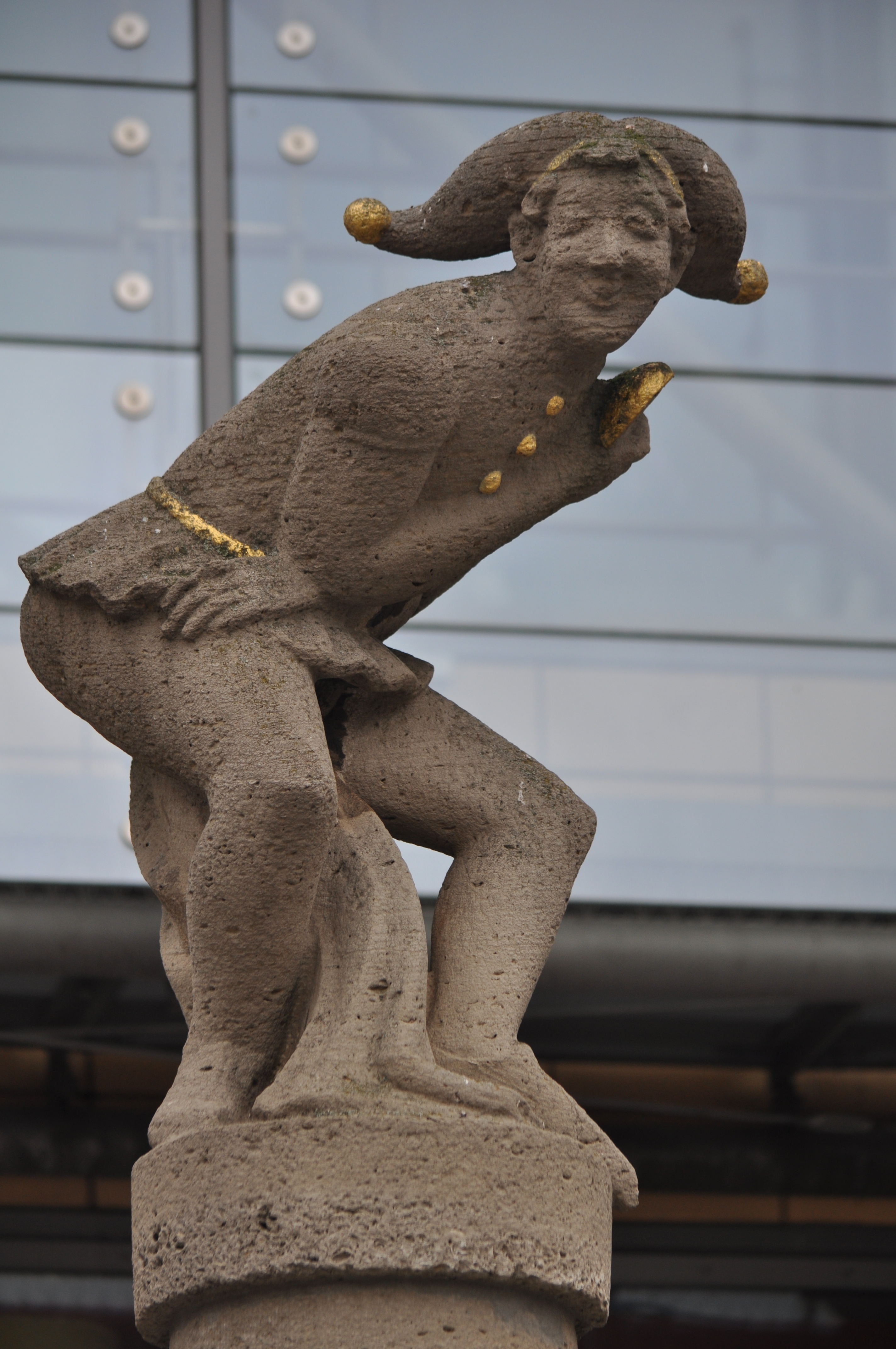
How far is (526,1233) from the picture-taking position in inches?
110

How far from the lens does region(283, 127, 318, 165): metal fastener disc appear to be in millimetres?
7785

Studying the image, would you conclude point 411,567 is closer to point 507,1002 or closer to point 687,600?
point 507,1002

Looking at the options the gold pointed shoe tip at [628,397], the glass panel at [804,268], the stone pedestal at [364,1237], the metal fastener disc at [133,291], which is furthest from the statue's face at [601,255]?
the metal fastener disc at [133,291]

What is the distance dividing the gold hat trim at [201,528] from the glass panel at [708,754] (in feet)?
12.8

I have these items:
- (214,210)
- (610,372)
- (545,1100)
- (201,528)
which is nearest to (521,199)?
(201,528)

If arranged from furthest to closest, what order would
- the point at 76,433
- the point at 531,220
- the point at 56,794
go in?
the point at 76,433 → the point at 56,794 → the point at 531,220

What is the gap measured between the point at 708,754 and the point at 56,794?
2.49 metres

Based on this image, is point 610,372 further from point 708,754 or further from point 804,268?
point 708,754

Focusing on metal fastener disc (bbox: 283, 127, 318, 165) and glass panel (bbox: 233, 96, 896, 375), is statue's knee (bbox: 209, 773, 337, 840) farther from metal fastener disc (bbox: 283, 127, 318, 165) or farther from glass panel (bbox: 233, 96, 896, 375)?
metal fastener disc (bbox: 283, 127, 318, 165)

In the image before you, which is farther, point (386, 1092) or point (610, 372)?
point (610, 372)

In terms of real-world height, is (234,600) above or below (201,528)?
below

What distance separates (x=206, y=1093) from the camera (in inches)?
117

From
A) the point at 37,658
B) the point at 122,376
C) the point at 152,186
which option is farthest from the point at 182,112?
the point at 37,658

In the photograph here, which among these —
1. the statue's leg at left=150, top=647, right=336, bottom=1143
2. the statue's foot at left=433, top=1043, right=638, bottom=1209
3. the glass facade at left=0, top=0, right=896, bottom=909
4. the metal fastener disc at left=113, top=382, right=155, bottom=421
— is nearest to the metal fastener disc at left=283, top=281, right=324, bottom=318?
the glass facade at left=0, top=0, right=896, bottom=909
